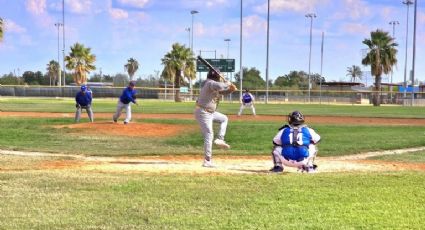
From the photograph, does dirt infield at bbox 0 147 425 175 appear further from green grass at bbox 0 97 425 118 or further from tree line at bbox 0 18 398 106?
tree line at bbox 0 18 398 106

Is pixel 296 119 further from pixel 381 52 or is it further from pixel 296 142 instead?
pixel 381 52

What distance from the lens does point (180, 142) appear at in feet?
57.5

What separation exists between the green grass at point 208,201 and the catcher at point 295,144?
2.46 ft

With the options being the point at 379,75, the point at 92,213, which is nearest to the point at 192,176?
the point at 92,213

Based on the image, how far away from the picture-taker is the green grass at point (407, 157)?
13.0 m

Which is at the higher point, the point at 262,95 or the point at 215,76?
the point at 215,76

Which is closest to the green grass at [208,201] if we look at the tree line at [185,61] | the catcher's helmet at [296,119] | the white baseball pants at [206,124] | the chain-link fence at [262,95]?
the catcher's helmet at [296,119]

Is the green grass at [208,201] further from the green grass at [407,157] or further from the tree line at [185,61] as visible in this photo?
the tree line at [185,61]

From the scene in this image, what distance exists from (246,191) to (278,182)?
0.86m

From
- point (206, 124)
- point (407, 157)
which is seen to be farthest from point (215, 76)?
point (407, 157)

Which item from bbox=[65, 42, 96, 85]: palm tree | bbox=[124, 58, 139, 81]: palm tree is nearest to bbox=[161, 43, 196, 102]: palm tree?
bbox=[65, 42, 96, 85]: palm tree

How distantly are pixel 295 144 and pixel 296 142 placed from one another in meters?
0.05

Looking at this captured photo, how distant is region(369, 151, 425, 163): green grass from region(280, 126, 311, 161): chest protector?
14.2 ft

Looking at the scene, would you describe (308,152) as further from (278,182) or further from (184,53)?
(184,53)
